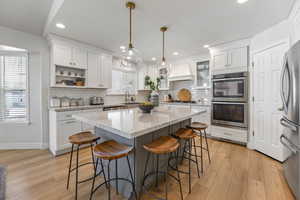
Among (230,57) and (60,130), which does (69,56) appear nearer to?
(60,130)

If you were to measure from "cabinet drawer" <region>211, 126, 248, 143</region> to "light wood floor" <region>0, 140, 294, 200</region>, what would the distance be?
0.47 metres

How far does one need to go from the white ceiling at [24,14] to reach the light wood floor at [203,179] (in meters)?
2.65

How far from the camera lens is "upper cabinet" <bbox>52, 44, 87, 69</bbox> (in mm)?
2980

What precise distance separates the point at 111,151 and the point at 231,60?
3514 mm

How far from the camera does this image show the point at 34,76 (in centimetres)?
317

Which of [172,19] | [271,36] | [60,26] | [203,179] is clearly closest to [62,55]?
[60,26]

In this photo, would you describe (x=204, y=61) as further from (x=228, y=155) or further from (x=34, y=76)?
(x=34, y=76)

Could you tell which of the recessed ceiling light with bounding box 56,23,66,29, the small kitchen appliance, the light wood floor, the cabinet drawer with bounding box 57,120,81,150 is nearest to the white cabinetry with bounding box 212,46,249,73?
the light wood floor

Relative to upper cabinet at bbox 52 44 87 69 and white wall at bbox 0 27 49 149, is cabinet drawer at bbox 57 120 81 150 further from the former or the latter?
upper cabinet at bbox 52 44 87 69

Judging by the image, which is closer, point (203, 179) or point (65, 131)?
point (203, 179)

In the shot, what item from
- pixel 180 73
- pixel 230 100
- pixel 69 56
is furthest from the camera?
pixel 180 73

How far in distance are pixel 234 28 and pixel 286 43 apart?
91cm

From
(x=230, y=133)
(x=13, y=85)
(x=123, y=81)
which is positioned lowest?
(x=230, y=133)

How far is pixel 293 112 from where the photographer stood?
1.60 meters
